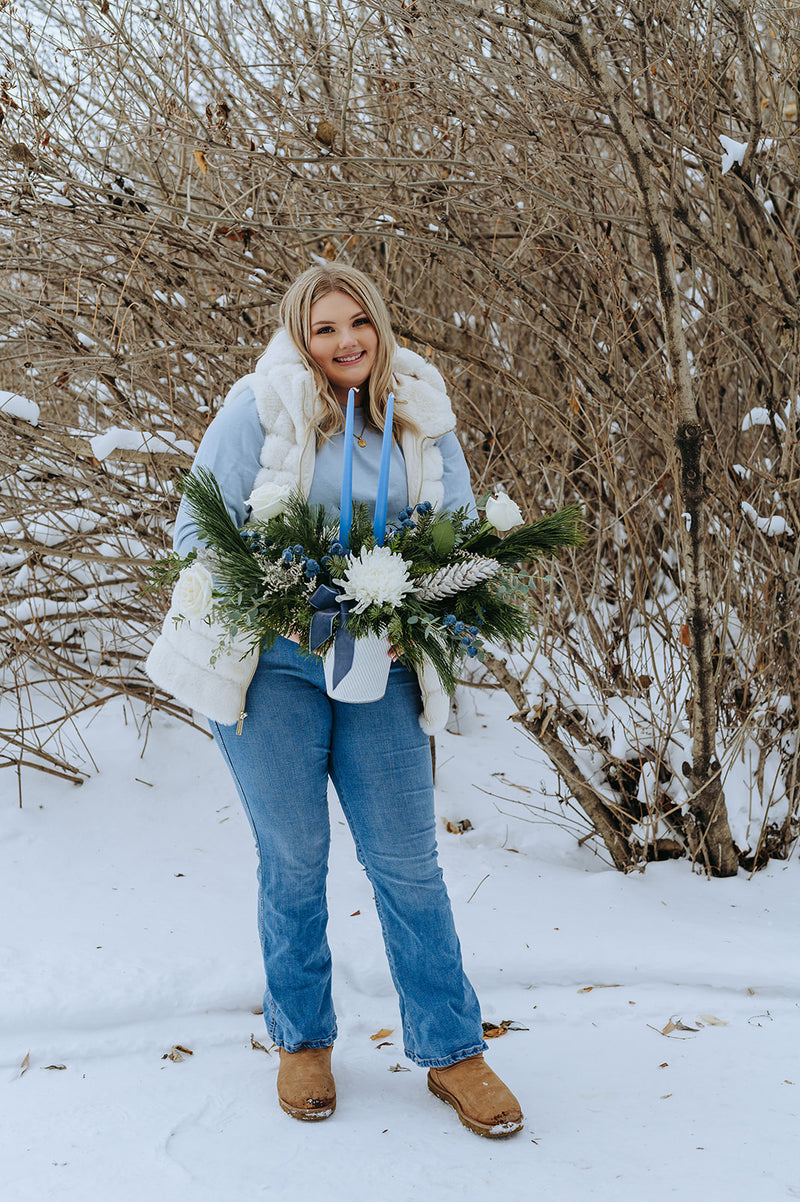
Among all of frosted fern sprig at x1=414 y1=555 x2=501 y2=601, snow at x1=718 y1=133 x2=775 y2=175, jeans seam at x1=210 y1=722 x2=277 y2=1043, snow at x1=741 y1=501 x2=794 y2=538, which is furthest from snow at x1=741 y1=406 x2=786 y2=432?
jeans seam at x1=210 y1=722 x2=277 y2=1043

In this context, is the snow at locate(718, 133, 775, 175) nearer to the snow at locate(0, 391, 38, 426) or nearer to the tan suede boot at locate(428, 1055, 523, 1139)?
the snow at locate(0, 391, 38, 426)

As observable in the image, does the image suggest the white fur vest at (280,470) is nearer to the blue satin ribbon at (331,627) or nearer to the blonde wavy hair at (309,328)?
the blonde wavy hair at (309,328)

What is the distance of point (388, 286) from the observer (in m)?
3.64

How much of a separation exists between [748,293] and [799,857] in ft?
6.09

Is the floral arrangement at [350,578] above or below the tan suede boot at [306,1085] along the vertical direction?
above

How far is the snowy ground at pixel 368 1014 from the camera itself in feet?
6.59

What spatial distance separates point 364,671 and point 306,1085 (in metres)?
0.96

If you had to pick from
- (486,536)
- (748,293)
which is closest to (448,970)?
(486,536)

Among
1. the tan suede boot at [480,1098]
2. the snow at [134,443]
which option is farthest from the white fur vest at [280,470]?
the snow at [134,443]

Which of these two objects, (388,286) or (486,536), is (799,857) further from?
(388,286)

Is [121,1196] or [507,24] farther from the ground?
[507,24]

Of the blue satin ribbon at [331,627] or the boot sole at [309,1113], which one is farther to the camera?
the boot sole at [309,1113]

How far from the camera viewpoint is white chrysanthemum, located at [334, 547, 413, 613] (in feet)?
5.97

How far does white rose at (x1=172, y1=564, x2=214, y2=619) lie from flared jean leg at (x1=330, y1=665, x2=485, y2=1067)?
1.24ft
